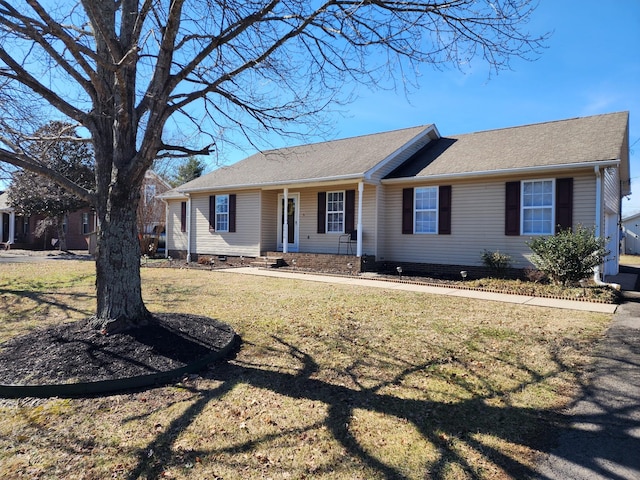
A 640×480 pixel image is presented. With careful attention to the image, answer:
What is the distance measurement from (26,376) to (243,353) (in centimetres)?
224

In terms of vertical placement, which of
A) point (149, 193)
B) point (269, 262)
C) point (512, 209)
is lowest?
point (269, 262)

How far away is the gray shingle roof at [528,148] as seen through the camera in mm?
10461

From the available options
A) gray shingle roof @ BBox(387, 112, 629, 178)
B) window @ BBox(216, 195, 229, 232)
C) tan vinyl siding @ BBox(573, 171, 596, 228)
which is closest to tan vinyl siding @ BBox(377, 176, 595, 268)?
tan vinyl siding @ BBox(573, 171, 596, 228)

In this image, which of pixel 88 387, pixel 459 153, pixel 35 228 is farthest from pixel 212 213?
pixel 35 228

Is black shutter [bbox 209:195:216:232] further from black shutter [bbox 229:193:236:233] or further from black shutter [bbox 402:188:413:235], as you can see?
black shutter [bbox 402:188:413:235]

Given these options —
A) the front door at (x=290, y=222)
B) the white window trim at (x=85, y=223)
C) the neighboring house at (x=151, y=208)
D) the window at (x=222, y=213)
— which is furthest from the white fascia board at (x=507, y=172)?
the white window trim at (x=85, y=223)

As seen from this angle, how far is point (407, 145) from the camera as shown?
1424cm

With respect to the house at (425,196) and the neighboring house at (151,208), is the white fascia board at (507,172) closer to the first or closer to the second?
the house at (425,196)

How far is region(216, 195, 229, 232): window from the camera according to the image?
1744 cm

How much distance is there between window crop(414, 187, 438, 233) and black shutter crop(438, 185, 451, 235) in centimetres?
15

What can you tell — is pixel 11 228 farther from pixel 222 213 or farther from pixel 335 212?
pixel 335 212

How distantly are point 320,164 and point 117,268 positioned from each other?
11418 mm

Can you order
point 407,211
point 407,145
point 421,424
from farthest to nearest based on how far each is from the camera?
point 407,145 → point 407,211 → point 421,424

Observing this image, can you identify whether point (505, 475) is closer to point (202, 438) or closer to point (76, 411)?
point (202, 438)
